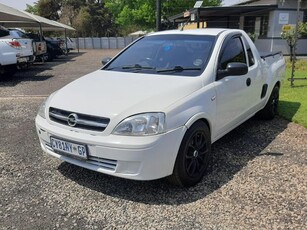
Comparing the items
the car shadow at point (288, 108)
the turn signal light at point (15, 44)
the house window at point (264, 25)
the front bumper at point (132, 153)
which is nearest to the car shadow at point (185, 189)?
the front bumper at point (132, 153)

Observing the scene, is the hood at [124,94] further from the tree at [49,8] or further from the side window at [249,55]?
the tree at [49,8]

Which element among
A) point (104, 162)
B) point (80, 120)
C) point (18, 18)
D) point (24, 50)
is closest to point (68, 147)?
point (80, 120)

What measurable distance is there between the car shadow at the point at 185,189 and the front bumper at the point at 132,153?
354 millimetres

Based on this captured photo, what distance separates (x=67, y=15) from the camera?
5212 centimetres

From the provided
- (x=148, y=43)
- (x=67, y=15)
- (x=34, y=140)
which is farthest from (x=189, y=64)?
(x=67, y=15)

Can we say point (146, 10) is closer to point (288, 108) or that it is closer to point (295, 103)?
point (295, 103)

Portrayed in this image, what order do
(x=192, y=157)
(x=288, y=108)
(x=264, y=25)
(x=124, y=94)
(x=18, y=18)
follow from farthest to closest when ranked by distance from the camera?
(x=264, y=25), (x=18, y=18), (x=288, y=108), (x=192, y=157), (x=124, y=94)

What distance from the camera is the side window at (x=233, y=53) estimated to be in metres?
4.11

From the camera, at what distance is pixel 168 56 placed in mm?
4188

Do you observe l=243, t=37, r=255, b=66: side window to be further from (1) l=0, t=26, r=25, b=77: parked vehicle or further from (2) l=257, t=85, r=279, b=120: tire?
(1) l=0, t=26, r=25, b=77: parked vehicle

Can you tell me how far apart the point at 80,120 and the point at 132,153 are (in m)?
0.64

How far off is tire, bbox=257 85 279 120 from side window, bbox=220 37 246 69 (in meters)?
1.52

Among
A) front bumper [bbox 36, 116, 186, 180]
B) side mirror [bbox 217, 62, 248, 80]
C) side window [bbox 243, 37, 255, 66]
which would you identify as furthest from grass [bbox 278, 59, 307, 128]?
front bumper [bbox 36, 116, 186, 180]

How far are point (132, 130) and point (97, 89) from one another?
0.83 meters
